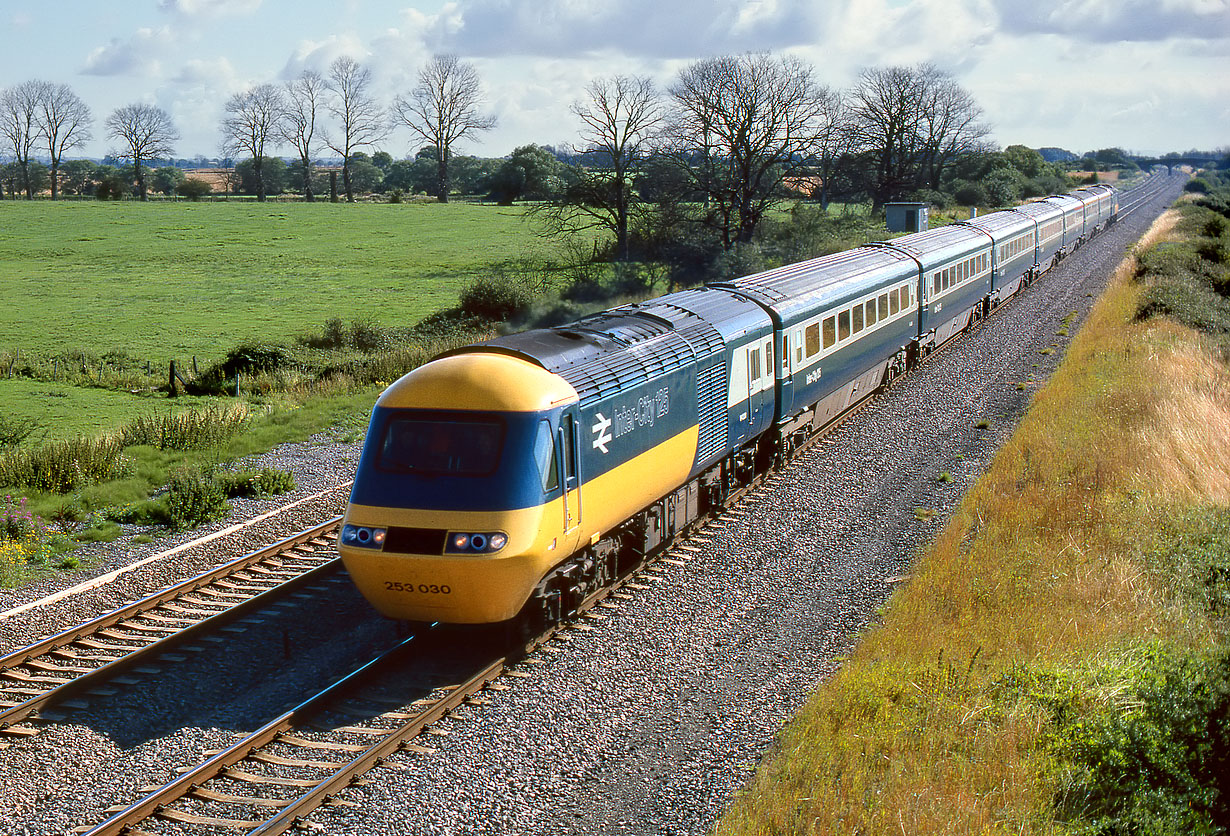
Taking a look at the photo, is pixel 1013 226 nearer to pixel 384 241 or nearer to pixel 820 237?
pixel 820 237

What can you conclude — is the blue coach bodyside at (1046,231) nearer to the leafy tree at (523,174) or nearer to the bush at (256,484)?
the bush at (256,484)

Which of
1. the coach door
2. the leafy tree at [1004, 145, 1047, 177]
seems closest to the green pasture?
the coach door

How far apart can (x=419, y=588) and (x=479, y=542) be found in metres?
0.80

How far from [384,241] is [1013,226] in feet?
170

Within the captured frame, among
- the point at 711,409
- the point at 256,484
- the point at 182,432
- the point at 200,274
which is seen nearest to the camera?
the point at 711,409

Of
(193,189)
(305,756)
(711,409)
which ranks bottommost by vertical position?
(305,756)

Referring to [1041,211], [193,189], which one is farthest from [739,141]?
[193,189]

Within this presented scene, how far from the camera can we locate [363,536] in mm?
10484

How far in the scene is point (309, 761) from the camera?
9016mm

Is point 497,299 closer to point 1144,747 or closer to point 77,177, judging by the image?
point 1144,747

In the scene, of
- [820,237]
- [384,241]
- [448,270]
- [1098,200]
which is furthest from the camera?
[384,241]

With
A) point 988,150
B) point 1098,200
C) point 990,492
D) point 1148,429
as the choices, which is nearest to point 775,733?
point 990,492

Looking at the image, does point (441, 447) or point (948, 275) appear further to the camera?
point (948, 275)

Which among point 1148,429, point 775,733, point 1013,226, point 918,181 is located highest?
point 918,181
